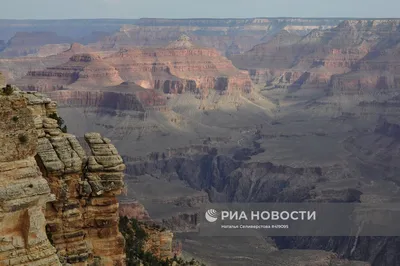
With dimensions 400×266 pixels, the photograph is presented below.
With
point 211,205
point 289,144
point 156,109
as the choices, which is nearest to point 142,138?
point 156,109

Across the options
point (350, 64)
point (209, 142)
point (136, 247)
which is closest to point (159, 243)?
point (136, 247)

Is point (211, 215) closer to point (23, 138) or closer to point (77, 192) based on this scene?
point (77, 192)

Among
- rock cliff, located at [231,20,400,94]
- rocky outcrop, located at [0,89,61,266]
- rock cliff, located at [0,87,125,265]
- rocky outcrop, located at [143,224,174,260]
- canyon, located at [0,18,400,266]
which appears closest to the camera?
rocky outcrop, located at [0,89,61,266]

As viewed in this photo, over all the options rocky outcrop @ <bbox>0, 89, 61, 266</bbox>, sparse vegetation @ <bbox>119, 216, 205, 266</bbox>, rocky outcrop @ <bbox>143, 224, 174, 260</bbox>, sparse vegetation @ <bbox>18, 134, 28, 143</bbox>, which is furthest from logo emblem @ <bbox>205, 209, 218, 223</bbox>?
sparse vegetation @ <bbox>18, 134, 28, 143</bbox>

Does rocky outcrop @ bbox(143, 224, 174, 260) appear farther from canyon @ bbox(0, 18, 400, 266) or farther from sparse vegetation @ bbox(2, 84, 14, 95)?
sparse vegetation @ bbox(2, 84, 14, 95)

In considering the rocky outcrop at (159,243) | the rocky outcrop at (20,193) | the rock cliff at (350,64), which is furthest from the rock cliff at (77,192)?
the rock cliff at (350,64)
